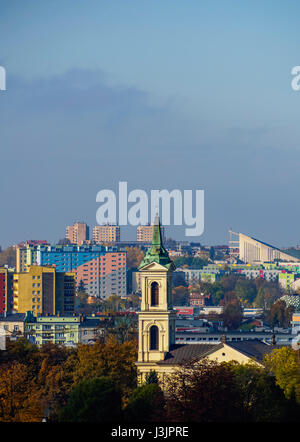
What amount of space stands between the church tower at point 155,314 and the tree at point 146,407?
12.4 metres

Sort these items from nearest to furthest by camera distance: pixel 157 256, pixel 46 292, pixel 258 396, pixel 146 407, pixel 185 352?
pixel 146 407 < pixel 258 396 < pixel 185 352 < pixel 157 256 < pixel 46 292

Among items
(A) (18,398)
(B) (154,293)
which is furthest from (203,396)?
(B) (154,293)

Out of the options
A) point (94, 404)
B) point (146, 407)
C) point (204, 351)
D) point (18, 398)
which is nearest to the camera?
point (94, 404)

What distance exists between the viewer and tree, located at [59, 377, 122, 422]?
52.1 metres

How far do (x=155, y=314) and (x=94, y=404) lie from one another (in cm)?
1622

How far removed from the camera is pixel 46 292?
132 metres

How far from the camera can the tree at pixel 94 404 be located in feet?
171

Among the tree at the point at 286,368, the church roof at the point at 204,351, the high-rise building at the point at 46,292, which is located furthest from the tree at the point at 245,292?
the tree at the point at 286,368

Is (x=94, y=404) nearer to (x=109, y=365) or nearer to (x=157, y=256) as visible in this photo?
(x=109, y=365)

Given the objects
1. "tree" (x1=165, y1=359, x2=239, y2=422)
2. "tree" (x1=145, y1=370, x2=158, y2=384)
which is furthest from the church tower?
"tree" (x1=165, y1=359, x2=239, y2=422)

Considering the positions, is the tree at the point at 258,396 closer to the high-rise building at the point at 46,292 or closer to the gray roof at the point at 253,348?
the gray roof at the point at 253,348

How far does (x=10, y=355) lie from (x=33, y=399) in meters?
15.3

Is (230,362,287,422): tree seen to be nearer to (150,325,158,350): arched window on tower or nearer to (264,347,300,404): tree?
(264,347,300,404): tree
